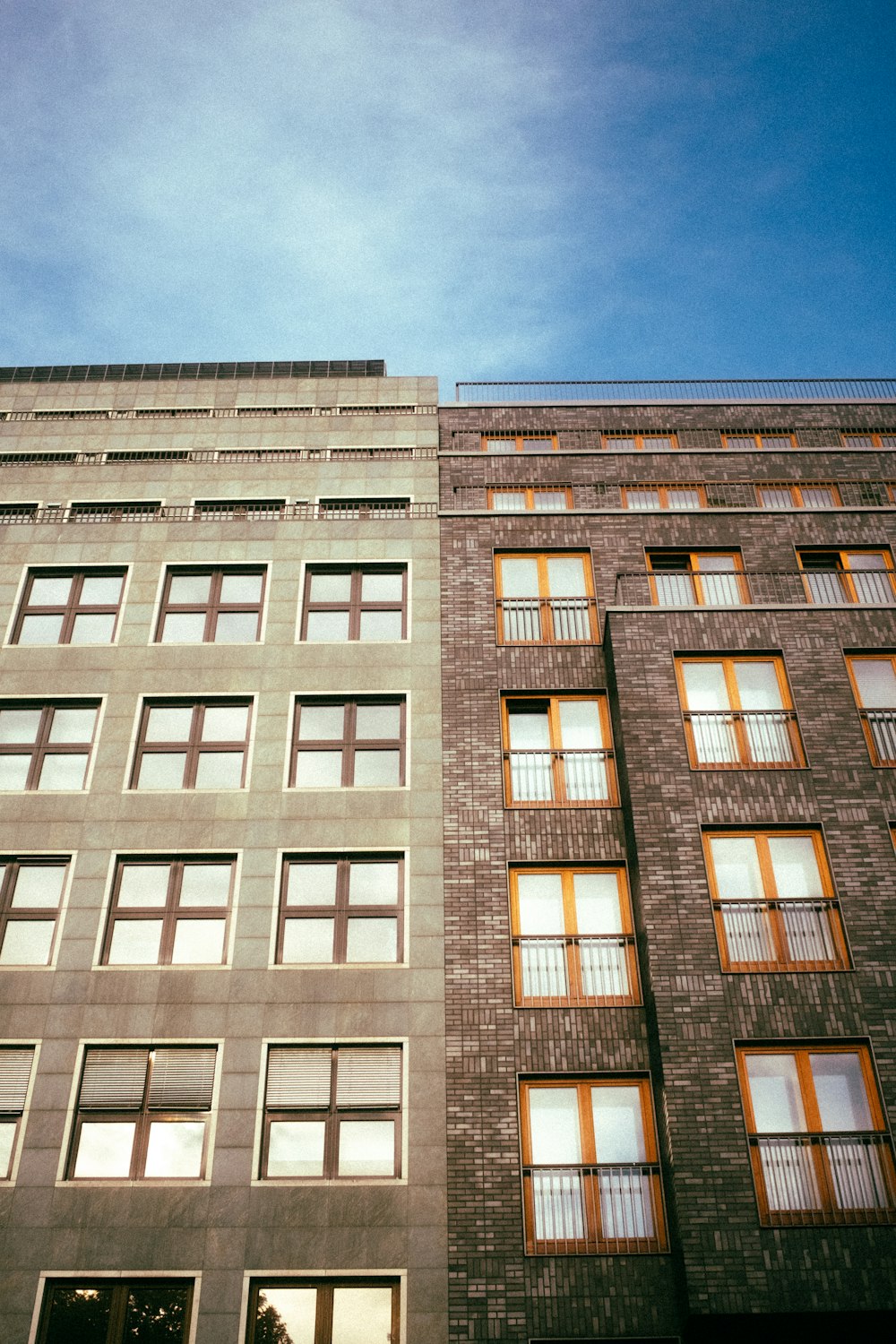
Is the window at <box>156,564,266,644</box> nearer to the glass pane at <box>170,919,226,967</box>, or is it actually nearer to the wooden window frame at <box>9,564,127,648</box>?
the wooden window frame at <box>9,564,127,648</box>

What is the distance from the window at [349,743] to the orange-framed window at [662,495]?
755 centimetres

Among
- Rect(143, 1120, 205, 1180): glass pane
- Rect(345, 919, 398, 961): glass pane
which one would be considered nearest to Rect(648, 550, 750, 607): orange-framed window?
Rect(345, 919, 398, 961): glass pane

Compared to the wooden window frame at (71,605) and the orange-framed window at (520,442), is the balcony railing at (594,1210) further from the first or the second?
the orange-framed window at (520,442)

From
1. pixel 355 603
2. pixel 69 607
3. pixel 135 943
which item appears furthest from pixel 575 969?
pixel 69 607

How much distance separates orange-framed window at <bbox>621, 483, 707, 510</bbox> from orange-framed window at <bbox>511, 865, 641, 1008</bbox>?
9.11m

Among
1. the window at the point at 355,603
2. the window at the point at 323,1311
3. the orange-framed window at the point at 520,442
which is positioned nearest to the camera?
the window at the point at 323,1311

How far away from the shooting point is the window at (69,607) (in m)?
20.7

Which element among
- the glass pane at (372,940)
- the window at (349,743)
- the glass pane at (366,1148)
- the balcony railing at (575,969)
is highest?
the window at (349,743)

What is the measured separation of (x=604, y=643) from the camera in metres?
19.7

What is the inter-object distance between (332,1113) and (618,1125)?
4416 mm

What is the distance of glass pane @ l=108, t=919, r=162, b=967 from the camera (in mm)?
16906

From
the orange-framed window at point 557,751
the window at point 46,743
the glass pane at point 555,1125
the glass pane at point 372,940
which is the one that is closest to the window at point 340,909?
the glass pane at point 372,940

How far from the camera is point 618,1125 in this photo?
15.4 metres

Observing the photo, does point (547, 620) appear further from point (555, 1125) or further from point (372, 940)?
point (555, 1125)
